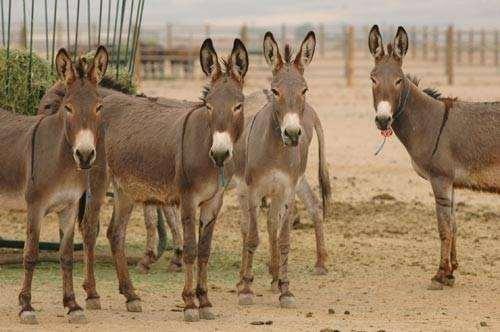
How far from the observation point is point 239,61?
10453 mm

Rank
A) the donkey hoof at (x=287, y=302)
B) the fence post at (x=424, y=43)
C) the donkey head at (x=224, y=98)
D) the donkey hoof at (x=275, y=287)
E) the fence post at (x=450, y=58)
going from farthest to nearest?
the fence post at (x=424, y=43), the fence post at (x=450, y=58), the donkey hoof at (x=275, y=287), the donkey hoof at (x=287, y=302), the donkey head at (x=224, y=98)

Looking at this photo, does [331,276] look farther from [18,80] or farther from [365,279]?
[18,80]

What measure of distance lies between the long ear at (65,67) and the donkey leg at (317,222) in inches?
149

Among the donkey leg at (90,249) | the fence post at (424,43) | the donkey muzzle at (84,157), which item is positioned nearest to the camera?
the donkey muzzle at (84,157)

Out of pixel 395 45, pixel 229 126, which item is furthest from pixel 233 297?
pixel 395 45

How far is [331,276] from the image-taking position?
1298cm

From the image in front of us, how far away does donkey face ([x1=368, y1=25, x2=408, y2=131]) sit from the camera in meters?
12.6

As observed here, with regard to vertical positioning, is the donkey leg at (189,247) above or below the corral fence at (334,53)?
below

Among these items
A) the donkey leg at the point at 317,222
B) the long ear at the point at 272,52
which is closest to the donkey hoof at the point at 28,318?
the long ear at the point at 272,52

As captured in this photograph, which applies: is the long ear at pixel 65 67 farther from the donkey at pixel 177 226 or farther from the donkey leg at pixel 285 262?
the donkey at pixel 177 226

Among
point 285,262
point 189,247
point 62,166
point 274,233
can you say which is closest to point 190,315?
point 189,247

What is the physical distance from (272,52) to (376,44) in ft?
6.46

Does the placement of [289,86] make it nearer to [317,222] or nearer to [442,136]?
[442,136]

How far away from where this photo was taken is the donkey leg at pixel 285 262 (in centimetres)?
1108
